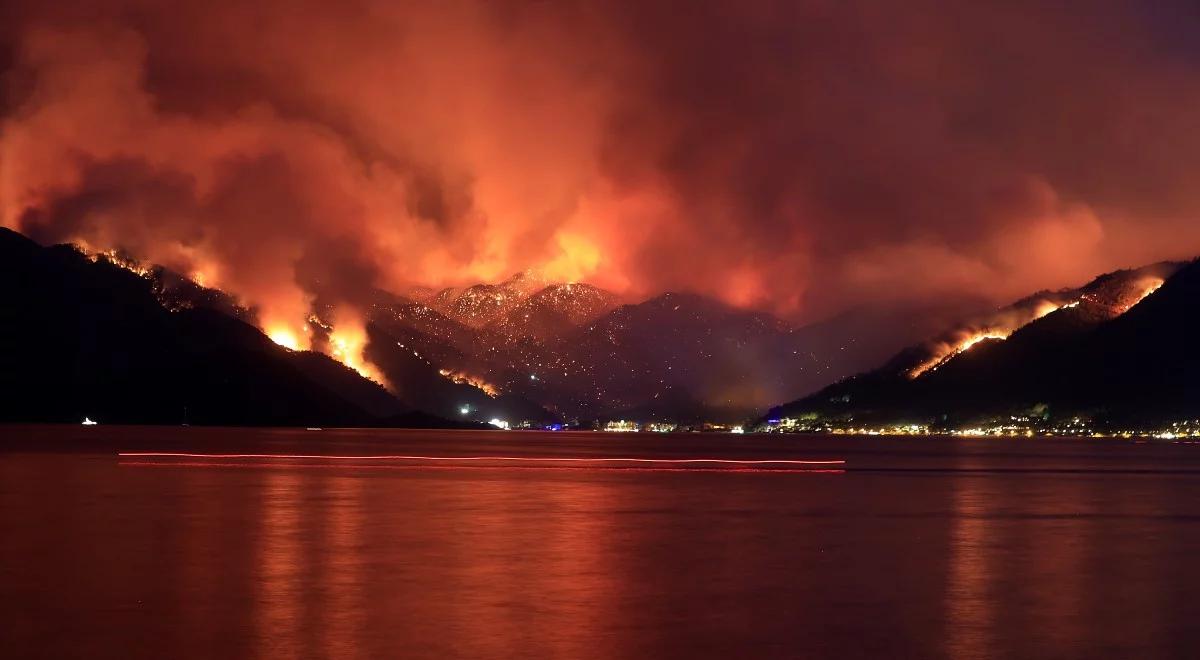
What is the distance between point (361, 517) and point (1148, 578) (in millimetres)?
24096

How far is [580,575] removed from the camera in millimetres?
28906

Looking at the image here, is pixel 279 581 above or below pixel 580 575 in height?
above

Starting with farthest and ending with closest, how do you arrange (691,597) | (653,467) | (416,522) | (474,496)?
(653,467) → (474,496) → (416,522) → (691,597)

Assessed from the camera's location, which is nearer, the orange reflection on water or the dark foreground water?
the orange reflection on water

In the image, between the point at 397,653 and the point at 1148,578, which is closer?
the point at 397,653

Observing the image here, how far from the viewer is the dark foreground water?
20.8 metres

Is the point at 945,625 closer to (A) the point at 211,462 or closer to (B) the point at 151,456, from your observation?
(A) the point at 211,462

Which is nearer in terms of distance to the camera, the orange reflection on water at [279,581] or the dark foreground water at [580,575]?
the orange reflection on water at [279,581]

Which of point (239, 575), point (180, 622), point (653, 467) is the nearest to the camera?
point (180, 622)

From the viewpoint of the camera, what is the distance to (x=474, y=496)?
5653 centimetres

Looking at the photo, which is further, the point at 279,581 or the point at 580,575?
the point at 580,575

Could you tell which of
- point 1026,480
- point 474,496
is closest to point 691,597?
point 474,496

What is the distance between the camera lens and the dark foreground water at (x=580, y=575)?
2080cm

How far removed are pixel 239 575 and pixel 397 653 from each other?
954 cm
